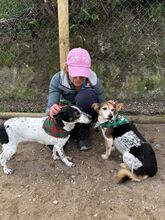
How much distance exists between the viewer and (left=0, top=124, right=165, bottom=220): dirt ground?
10.9 feet

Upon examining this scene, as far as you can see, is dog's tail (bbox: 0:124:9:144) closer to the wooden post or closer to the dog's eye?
the dog's eye

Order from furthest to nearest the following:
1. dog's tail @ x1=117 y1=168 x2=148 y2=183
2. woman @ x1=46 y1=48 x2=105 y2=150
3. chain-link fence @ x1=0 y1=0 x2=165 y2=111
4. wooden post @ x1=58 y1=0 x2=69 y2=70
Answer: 1. chain-link fence @ x1=0 y1=0 x2=165 y2=111
2. wooden post @ x1=58 y1=0 x2=69 y2=70
3. woman @ x1=46 y1=48 x2=105 y2=150
4. dog's tail @ x1=117 y1=168 x2=148 y2=183

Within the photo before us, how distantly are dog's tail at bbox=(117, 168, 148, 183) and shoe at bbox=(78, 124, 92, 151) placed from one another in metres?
0.77

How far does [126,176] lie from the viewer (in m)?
3.59

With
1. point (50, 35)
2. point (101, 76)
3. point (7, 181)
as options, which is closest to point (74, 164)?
point (7, 181)

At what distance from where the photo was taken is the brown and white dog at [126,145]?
11.8ft

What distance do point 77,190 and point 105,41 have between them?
2.87 m

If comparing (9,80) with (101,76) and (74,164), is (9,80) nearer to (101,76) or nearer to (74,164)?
(101,76)

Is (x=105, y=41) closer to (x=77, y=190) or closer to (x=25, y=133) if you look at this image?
(x=25, y=133)

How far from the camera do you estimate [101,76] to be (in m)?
5.35

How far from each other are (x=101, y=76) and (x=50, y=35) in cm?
120

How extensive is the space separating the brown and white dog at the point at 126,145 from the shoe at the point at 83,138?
288 mm

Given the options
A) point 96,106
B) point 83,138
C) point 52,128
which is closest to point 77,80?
point 96,106

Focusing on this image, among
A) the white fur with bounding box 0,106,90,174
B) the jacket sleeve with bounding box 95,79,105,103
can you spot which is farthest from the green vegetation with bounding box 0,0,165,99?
the white fur with bounding box 0,106,90,174
